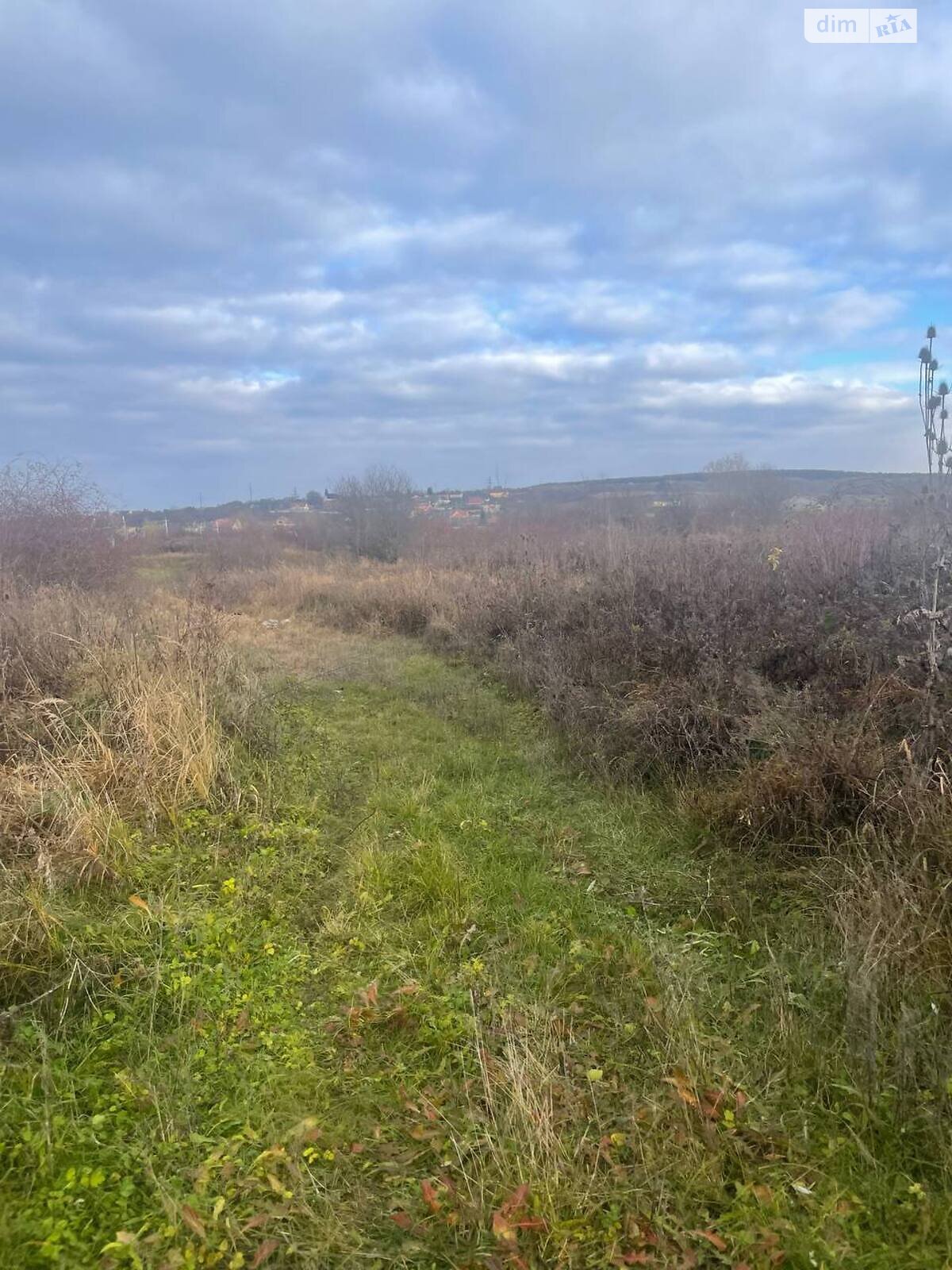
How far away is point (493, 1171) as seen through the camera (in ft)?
6.29

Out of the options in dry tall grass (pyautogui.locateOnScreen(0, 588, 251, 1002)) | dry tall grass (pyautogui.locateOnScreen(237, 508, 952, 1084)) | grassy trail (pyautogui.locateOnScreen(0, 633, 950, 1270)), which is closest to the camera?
grassy trail (pyautogui.locateOnScreen(0, 633, 950, 1270))

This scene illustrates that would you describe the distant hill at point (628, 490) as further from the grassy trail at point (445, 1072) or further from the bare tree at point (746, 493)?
the grassy trail at point (445, 1072)

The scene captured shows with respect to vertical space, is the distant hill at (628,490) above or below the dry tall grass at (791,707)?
above

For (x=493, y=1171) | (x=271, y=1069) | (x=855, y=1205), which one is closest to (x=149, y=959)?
(x=271, y=1069)

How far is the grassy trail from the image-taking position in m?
1.79

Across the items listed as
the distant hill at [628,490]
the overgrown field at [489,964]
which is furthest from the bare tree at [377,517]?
the overgrown field at [489,964]

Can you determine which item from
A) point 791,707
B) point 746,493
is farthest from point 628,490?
point 791,707

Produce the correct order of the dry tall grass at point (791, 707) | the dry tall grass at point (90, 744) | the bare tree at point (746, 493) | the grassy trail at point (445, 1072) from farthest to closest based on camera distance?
the bare tree at point (746, 493) → the dry tall grass at point (90, 744) → the dry tall grass at point (791, 707) → the grassy trail at point (445, 1072)

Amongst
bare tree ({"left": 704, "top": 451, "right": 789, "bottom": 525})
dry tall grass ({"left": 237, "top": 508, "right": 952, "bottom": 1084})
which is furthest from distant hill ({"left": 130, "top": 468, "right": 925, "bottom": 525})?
dry tall grass ({"left": 237, "top": 508, "right": 952, "bottom": 1084})

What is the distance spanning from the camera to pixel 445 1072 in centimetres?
234

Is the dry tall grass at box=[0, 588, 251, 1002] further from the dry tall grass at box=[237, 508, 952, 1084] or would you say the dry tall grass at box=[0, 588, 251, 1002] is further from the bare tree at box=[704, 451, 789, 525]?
the bare tree at box=[704, 451, 789, 525]

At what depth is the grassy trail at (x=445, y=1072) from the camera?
1789mm

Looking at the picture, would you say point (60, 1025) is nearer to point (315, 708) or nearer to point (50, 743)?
point (50, 743)

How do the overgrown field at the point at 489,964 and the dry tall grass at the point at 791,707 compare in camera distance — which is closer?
the overgrown field at the point at 489,964
